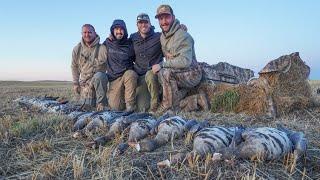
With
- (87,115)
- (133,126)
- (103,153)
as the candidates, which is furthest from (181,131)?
(87,115)

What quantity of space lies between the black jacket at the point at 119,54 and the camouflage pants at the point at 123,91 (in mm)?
173

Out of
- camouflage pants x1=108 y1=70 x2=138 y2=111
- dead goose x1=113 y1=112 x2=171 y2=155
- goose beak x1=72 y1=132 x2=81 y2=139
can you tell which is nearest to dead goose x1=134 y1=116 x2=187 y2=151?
dead goose x1=113 y1=112 x2=171 y2=155

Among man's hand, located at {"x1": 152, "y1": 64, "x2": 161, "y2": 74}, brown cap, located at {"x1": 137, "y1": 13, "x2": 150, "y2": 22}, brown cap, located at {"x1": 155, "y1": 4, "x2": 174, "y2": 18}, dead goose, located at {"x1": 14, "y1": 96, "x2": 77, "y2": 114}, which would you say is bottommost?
dead goose, located at {"x1": 14, "y1": 96, "x2": 77, "y2": 114}

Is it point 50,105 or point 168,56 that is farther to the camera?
point 50,105

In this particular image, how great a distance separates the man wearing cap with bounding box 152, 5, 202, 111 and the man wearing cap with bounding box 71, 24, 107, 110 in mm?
1632

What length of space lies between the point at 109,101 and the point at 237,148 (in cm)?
562

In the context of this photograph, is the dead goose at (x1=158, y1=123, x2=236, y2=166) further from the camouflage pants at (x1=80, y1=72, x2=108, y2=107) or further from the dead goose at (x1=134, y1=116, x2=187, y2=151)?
the camouflage pants at (x1=80, y1=72, x2=108, y2=107)

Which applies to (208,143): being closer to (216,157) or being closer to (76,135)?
(216,157)

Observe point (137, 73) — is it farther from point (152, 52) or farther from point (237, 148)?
point (237, 148)

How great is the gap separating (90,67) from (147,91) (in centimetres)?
159

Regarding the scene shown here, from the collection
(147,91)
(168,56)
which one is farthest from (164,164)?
(147,91)

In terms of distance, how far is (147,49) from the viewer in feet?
28.5

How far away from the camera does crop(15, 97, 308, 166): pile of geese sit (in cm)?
396

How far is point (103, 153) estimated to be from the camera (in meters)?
4.29
